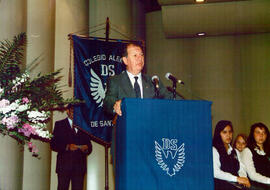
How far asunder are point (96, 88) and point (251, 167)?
212 cm

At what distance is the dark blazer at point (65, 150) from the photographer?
4000 mm

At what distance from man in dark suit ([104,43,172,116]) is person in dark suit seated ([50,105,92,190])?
6.04 ft

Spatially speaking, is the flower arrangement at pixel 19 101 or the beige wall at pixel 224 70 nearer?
the flower arrangement at pixel 19 101

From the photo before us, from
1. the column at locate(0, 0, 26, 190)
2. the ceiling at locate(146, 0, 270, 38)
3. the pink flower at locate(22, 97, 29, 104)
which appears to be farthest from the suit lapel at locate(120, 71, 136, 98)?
the ceiling at locate(146, 0, 270, 38)

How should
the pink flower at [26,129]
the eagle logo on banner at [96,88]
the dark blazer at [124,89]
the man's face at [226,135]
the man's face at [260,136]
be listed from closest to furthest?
the pink flower at [26,129]
the dark blazer at [124,89]
the man's face at [226,135]
the man's face at [260,136]
the eagle logo on banner at [96,88]

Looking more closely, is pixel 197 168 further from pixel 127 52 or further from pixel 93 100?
pixel 93 100

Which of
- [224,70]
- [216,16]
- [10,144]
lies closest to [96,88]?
[10,144]

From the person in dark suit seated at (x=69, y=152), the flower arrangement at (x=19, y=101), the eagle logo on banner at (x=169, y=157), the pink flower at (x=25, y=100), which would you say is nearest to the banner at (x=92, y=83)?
the person in dark suit seated at (x=69, y=152)

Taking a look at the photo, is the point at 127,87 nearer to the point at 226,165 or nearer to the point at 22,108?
the point at 22,108

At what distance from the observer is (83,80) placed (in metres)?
4.27

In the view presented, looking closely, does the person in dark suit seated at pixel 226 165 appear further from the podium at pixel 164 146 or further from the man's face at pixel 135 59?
the man's face at pixel 135 59

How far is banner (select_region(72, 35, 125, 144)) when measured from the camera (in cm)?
422

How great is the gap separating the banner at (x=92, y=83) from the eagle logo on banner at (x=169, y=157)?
2396 millimetres

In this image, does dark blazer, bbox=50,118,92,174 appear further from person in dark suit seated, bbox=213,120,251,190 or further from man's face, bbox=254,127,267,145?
man's face, bbox=254,127,267,145
